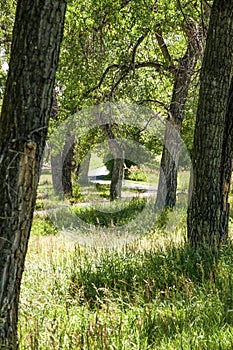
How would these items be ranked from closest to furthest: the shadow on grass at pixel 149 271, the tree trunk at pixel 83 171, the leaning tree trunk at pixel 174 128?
the shadow on grass at pixel 149 271, the leaning tree trunk at pixel 174 128, the tree trunk at pixel 83 171

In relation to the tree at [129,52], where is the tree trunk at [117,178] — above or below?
below

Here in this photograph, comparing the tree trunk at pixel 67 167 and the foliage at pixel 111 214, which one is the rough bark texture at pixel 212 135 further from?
the tree trunk at pixel 67 167

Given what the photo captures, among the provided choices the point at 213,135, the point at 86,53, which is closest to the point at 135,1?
the point at 86,53

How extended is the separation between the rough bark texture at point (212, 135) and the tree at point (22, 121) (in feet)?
Answer: 12.0

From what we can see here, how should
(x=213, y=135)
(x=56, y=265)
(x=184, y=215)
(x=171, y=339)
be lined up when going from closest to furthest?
(x=171, y=339) < (x=56, y=265) < (x=213, y=135) < (x=184, y=215)

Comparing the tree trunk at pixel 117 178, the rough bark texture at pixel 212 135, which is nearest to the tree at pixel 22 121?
the rough bark texture at pixel 212 135

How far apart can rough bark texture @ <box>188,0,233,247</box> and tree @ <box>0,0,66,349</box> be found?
3.64 meters

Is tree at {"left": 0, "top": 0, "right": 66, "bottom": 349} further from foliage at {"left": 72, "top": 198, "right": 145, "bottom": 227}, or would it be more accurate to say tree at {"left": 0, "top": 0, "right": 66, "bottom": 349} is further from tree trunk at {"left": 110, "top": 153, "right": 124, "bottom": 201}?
tree trunk at {"left": 110, "top": 153, "right": 124, "bottom": 201}

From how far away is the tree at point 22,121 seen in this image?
9.05ft

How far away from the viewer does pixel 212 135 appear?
6.22 metres

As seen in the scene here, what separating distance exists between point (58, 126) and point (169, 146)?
5266 mm

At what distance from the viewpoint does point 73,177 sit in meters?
21.8

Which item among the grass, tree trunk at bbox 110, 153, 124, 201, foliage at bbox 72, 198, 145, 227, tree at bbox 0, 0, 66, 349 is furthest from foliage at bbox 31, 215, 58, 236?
tree at bbox 0, 0, 66, 349

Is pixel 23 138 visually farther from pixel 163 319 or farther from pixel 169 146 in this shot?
pixel 169 146
